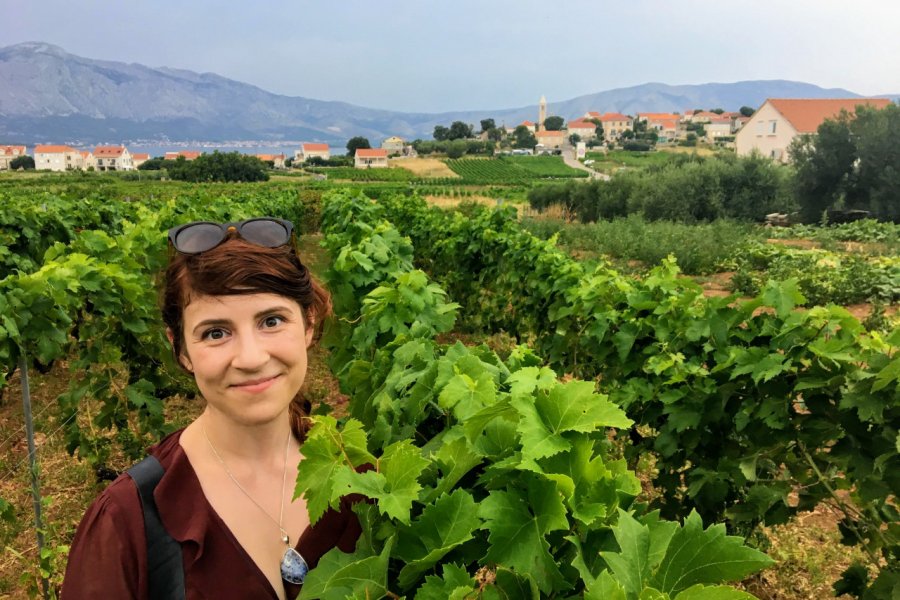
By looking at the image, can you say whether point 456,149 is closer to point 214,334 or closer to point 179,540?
point 214,334

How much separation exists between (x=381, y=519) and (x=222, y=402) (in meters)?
0.51

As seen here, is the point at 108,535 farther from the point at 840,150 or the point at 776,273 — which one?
the point at 840,150

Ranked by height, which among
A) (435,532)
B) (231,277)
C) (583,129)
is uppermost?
(583,129)

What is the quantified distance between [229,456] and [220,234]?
0.59 m

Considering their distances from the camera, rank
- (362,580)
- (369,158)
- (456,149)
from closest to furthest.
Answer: (362,580)
(369,158)
(456,149)

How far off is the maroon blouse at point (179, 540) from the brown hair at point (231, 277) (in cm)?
41

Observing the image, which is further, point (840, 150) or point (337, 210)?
point (840, 150)

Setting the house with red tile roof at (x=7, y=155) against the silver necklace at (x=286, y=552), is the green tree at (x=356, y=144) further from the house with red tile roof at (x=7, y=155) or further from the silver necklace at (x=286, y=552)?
the silver necklace at (x=286, y=552)

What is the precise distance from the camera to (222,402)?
5.05ft

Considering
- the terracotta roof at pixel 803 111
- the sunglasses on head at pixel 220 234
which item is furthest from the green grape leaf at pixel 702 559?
the terracotta roof at pixel 803 111

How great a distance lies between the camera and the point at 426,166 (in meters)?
98.4

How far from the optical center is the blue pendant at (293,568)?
1496 millimetres

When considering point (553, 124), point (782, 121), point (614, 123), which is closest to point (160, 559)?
point (782, 121)

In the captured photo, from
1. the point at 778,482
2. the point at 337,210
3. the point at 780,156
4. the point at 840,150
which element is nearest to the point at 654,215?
the point at 840,150
